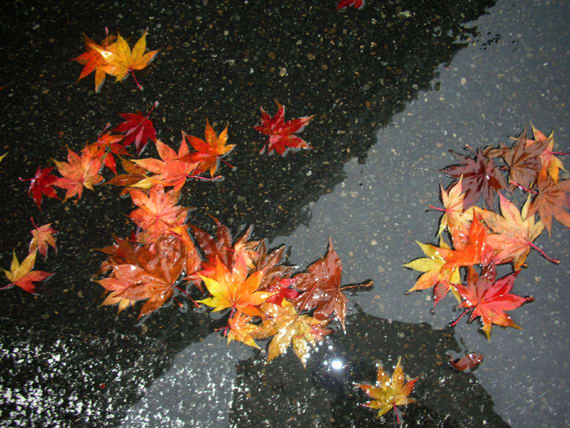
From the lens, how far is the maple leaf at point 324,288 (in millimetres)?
1522

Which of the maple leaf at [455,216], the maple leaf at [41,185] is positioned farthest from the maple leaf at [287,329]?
the maple leaf at [41,185]

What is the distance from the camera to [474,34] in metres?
1.67

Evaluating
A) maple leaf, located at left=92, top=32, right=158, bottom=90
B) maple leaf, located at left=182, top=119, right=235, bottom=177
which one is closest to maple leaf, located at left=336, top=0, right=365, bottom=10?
maple leaf, located at left=182, top=119, right=235, bottom=177

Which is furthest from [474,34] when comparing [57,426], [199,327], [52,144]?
[57,426]

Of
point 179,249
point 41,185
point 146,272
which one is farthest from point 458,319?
point 41,185

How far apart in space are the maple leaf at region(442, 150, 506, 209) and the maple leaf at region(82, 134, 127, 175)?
1537 mm

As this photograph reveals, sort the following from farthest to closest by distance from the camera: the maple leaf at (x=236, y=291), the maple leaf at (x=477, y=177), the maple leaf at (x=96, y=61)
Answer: the maple leaf at (x=96, y=61) < the maple leaf at (x=477, y=177) < the maple leaf at (x=236, y=291)

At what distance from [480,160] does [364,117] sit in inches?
22.6

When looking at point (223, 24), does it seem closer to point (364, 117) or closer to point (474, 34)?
point (364, 117)

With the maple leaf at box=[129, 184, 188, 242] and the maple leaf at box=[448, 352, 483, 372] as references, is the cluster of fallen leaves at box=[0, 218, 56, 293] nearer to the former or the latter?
the maple leaf at box=[129, 184, 188, 242]

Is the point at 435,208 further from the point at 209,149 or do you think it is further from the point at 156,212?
the point at 156,212

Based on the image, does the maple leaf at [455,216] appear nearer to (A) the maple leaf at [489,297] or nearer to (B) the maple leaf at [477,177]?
(B) the maple leaf at [477,177]

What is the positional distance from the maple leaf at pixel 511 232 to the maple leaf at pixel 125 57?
5.67 feet

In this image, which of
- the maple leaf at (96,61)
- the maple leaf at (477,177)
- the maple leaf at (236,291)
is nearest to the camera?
the maple leaf at (236,291)
